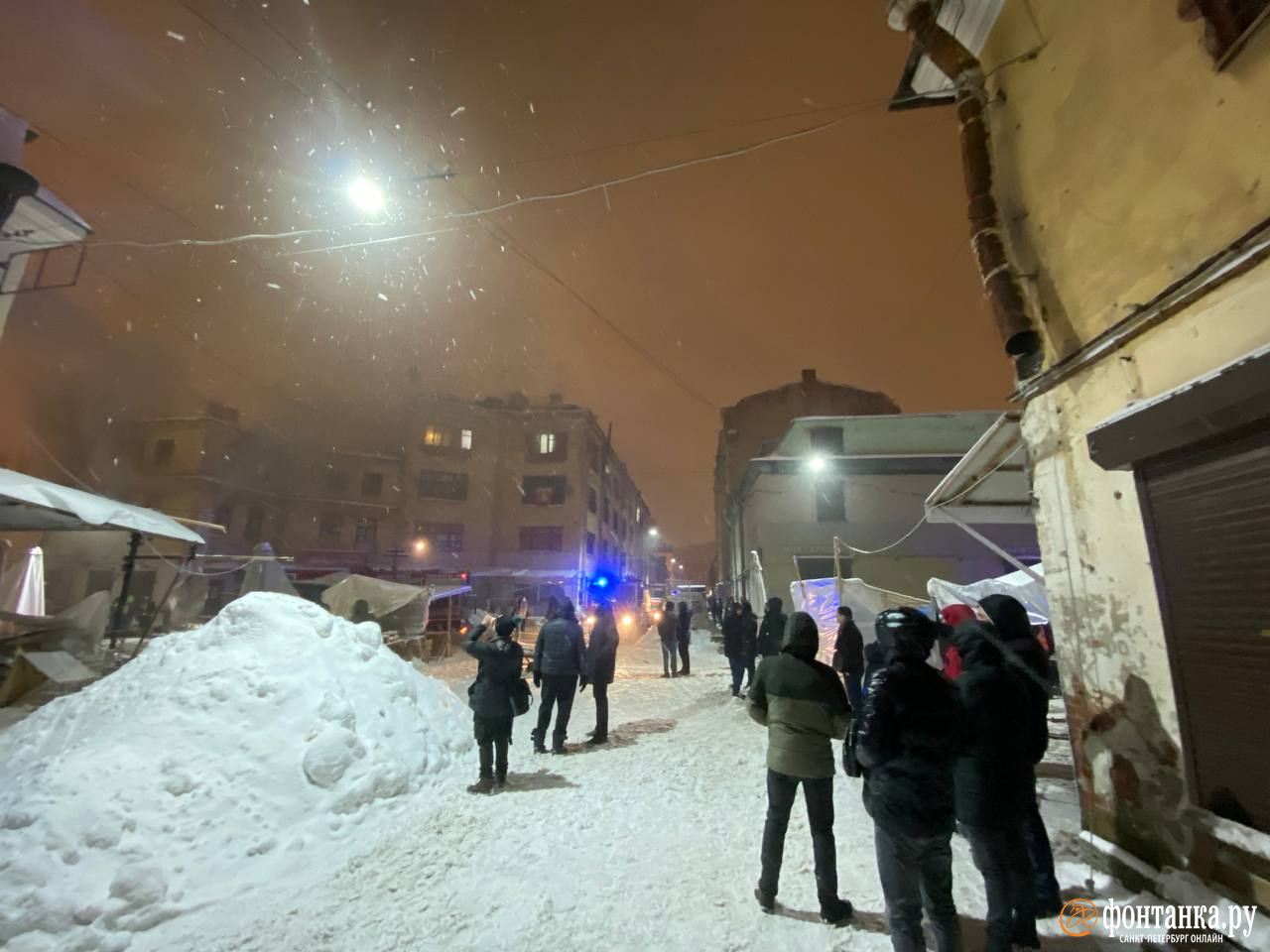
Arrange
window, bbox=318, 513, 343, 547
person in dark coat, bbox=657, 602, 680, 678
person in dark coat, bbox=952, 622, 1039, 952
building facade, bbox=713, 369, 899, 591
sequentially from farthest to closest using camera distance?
window, bbox=318, 513, 343, 547, building facade, bbox=713, 369, 899, 591, person in dark coat, bbox=657, 602, 680, 678, person in dark coat, bbox=952, 622, 1039, 952

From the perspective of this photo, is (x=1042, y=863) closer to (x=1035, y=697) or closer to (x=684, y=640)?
(x=1035, y=697)

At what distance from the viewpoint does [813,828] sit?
3562 millimetres

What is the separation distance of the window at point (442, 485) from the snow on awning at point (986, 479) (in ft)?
122

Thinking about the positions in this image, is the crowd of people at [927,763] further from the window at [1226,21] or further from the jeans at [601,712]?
the jeans at [601,712]

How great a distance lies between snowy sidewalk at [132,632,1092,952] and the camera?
11.0ft

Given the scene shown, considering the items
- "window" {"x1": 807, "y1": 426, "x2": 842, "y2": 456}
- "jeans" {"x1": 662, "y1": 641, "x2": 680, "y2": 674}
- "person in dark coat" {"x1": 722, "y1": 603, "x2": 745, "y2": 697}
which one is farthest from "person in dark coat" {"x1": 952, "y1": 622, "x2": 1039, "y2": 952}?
"window" {"x1": 807, "y1": 426, "x2": 842, "y2": 456}

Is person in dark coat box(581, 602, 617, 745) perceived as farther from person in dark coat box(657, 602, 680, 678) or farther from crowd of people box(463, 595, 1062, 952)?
person in dark coat box(657, 602, 680, 678)

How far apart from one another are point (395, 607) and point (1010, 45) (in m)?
20.3

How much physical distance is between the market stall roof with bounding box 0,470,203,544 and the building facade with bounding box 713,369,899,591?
29.3 meters

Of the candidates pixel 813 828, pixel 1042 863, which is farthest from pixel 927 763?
pixel 1042 863

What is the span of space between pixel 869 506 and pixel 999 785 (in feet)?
78.6

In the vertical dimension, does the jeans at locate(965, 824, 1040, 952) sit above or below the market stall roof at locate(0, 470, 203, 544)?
below

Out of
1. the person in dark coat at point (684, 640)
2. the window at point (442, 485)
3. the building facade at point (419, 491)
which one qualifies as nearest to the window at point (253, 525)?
the building facade at point (419, 491)

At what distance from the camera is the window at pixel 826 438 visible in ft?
86.1
